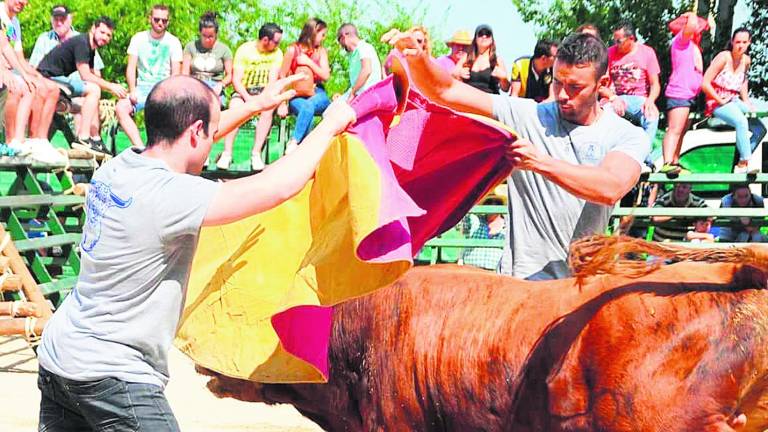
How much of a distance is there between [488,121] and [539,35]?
21334 millimetres

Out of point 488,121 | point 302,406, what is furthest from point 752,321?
point 302,406

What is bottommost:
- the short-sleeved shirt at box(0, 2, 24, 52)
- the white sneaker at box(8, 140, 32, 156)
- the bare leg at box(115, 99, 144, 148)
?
the white sneaker at box(8, 140, 32, 156)

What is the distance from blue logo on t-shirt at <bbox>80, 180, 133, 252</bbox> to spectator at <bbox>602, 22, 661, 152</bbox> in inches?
313

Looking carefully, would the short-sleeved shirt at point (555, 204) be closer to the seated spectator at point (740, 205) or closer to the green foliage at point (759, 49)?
the seated spectator at point (740, 205)

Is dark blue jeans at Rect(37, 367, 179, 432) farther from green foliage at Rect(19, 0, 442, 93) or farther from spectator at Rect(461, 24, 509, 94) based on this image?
green foliage at Rect(19, 0, 442, 93)

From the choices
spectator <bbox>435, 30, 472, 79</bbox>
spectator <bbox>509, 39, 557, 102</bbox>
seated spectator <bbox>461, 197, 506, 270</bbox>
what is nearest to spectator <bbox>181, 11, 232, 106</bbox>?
spectator <bbox>435, 30, 472, 79</bbox>

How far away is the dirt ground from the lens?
697 cm

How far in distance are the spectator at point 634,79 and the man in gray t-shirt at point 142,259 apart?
782 cm

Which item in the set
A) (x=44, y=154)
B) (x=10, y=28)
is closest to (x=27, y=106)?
(x=44, y=154)

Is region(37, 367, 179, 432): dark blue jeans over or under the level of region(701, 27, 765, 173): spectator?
under

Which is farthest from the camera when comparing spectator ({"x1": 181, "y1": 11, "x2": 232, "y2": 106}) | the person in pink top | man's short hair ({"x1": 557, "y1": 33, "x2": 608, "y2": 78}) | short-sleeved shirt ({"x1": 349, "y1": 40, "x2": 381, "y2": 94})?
spectator ({"x1": 181, "y1": 11, "x2": 232, "y2": 106})

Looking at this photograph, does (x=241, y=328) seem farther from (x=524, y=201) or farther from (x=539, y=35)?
(x=539, y=35)

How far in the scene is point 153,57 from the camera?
11.9 m

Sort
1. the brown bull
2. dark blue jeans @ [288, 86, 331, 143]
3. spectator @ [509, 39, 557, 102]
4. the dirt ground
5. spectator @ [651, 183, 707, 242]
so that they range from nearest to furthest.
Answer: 1. the brown bull
2. the dirt ground
3. spectator @ [509, 39, 557, 102]
4. spectator @ [651, 183, 707, 242]
5. dark blue jeans @ [288, 86, 331, 143]
